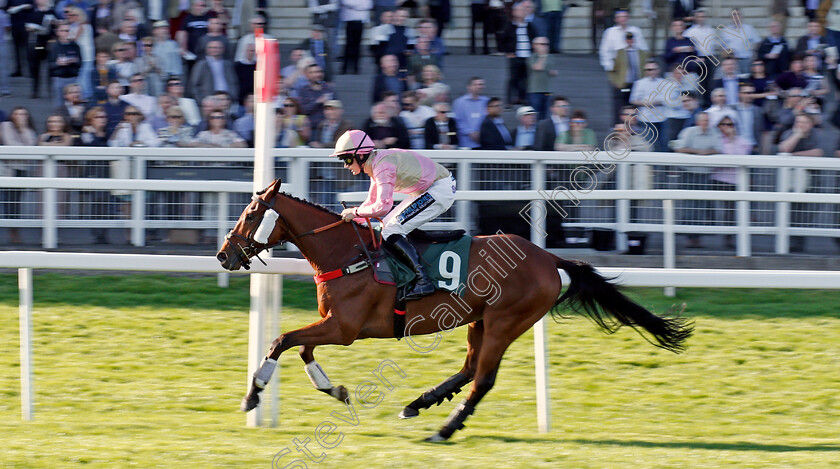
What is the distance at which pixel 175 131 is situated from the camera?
29.3ft

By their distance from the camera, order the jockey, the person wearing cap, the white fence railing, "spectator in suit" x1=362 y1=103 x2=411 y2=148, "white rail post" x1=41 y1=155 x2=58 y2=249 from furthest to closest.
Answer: the person wearing cap → "spectator in suit" x1=362 y1=103 x2=411 y2=148 → "white rail post" x1=41 y1=155 x2=58 y2=249 → the white fence railing → the jockey

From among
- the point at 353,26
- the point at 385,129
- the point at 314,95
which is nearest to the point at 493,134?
the point at 385,129

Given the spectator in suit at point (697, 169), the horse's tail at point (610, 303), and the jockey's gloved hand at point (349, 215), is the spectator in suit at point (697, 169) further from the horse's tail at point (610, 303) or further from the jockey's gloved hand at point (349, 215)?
the jockey's gloved hand at point (349, 215)

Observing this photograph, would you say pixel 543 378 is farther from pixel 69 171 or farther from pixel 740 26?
pixel 740 26

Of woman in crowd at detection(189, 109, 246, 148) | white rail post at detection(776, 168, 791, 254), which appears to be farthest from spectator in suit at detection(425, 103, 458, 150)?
white rail post at detection(776, 168, 791, 254)

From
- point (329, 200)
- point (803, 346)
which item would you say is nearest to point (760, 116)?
point (803, 346)

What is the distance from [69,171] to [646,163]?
Result: 4.65 metres

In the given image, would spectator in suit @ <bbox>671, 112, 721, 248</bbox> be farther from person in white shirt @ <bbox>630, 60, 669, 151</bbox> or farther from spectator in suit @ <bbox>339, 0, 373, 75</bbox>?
spectator in suit @ <bbox>339, 0, 373, 75</bbox>

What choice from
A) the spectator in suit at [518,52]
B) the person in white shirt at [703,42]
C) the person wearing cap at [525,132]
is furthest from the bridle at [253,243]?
the person in white shirt at [703,42]

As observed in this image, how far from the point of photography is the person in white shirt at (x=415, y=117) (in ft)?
29.4

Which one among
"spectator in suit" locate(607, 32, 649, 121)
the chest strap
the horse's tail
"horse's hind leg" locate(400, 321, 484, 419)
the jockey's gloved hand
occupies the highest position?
"spectator in suit" locate(607, 32, 649, 121)

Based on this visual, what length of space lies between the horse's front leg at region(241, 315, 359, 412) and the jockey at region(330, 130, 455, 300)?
1.27ft

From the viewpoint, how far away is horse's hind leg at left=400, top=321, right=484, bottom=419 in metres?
5.38

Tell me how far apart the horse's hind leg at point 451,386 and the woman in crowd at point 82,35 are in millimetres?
5946
